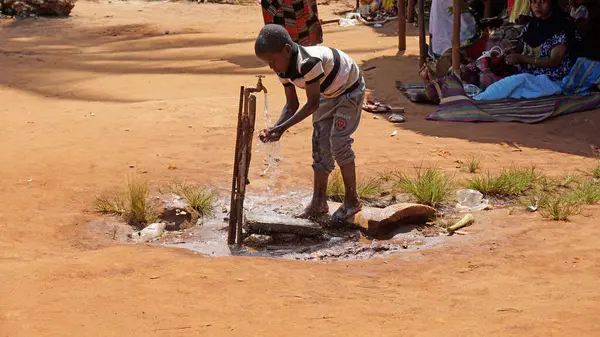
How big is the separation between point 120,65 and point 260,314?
8221 millimetres

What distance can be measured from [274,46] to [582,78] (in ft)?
14.7

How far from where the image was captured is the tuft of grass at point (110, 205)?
5.29 m

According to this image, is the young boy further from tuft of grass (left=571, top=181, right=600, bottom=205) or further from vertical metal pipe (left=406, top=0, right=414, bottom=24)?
vertical metal pipe (left=406, top=0, right=414, bottom=24)

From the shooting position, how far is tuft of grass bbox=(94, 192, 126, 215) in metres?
5.29

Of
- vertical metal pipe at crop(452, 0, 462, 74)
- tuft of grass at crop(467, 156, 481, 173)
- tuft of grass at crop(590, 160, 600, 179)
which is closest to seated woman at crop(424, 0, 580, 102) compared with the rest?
vertical metal pipe at crop(452, 0, 462, 74)

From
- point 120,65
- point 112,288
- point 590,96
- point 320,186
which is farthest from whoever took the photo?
point 120,65

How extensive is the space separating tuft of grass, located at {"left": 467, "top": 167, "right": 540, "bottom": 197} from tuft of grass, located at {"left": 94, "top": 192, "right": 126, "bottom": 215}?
240 cm

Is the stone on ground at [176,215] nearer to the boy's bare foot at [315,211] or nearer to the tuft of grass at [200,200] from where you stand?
the tuft of grass at [200,200]

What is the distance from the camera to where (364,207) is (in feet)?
17.5

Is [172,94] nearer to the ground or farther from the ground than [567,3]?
nearer to the ground

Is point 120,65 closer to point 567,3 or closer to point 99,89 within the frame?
point 99,89

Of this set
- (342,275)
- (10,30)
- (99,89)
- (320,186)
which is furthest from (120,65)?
(342,275)

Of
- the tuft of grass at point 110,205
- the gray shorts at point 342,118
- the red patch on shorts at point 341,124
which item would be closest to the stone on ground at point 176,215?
the tuft of grass at point 110,205

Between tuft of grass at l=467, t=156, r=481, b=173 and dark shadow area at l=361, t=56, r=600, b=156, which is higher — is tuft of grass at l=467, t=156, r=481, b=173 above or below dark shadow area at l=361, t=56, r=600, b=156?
above
